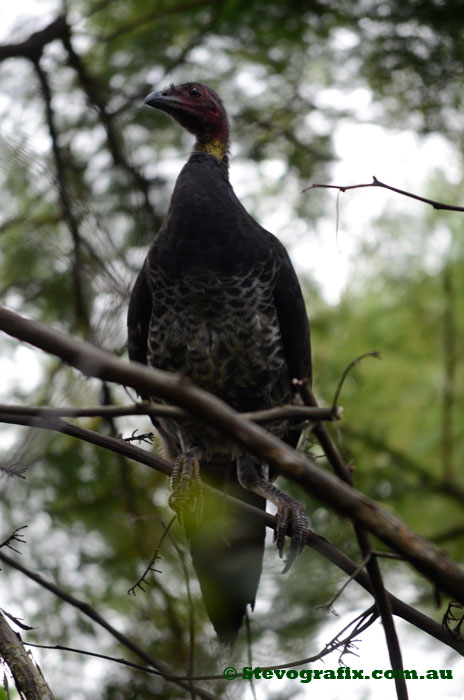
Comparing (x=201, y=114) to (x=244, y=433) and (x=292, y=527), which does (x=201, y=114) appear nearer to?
(x=292, y=527)

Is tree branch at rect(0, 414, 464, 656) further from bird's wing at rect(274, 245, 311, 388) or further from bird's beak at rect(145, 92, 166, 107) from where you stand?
bird's beak at rect(145, 92, 166, 107)

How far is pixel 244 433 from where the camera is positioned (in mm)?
1450

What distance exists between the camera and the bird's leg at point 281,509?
3.12m

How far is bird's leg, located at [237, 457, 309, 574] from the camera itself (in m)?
3.12

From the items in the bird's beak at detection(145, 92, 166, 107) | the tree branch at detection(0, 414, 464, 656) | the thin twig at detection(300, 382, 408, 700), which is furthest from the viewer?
the bird's beak at detection(145, 92, 166, 107)

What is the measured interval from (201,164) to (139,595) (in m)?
2.46

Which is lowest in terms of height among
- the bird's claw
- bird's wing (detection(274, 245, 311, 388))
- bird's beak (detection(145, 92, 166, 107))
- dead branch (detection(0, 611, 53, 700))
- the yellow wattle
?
dead branch (detection(0, 611, 53, 700))

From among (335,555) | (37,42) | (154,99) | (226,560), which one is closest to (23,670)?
(335,555)

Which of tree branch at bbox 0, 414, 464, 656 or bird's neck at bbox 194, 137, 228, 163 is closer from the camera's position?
tree branch at bbox 0, 414, 464, 656

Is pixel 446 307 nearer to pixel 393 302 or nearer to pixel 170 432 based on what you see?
pixel 393 302

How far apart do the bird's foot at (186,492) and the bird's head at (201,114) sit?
5.75 ft

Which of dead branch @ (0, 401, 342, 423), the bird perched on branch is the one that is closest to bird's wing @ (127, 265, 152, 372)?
→ the bird perched on branch

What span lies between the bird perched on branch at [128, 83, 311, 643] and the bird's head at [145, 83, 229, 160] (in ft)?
1.72

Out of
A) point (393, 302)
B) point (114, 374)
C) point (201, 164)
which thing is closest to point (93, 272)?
point (201, 164)
